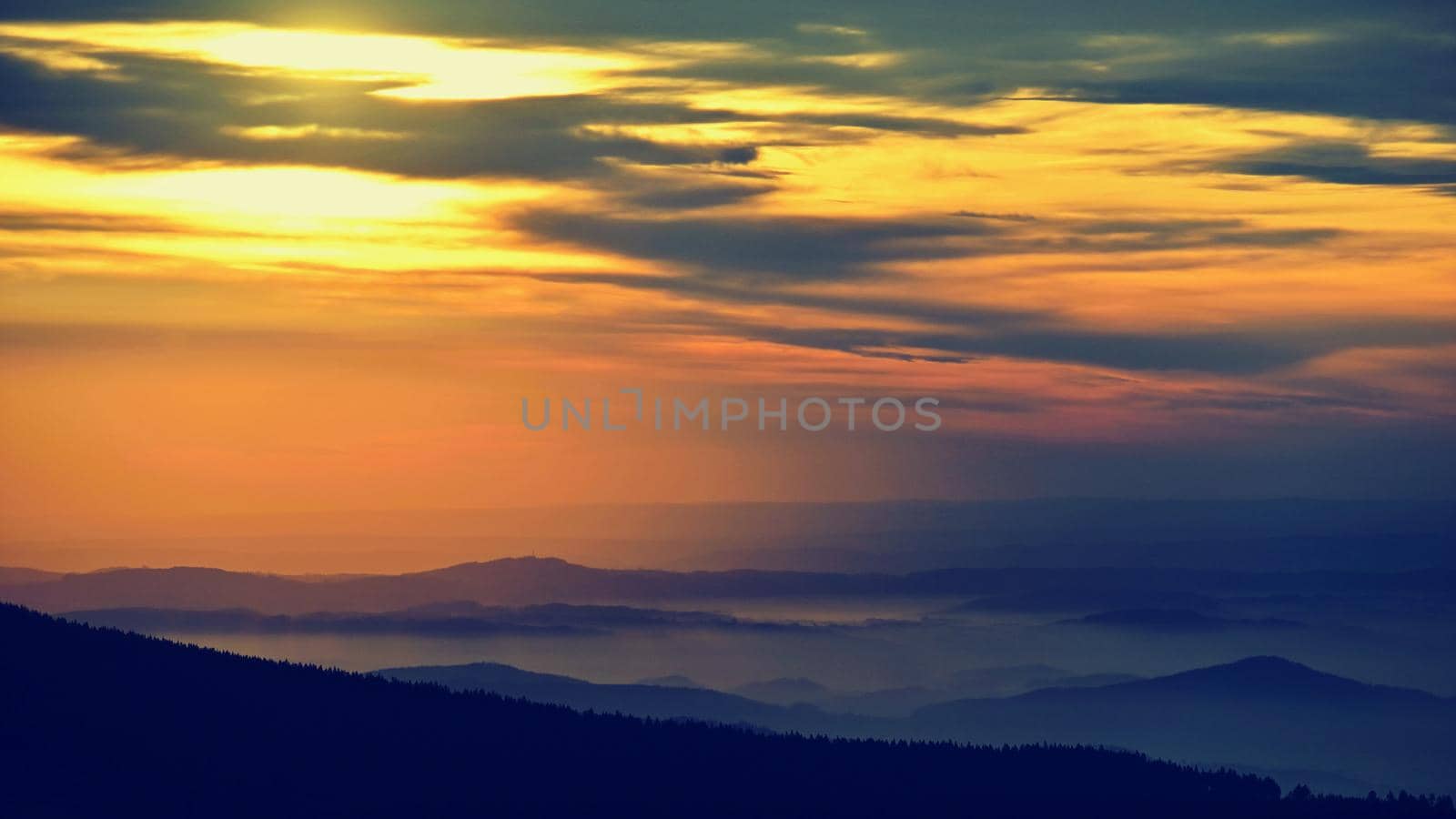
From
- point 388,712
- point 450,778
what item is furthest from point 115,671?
point 450,778

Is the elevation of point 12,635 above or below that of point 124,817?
above

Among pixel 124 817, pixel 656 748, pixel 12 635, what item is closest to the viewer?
pixel 124 817

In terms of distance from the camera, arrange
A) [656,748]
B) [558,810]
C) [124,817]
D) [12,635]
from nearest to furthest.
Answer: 1. [124,817]
2. [558,810]
3. [656,748]
4. [12,635]

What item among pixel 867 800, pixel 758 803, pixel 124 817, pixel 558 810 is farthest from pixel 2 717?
pixel 867 800

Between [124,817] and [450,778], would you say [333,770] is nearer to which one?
[450,778]

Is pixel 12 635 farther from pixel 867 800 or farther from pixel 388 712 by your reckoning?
pixel 867 800

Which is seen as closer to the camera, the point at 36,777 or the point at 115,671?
the point at 36,777
